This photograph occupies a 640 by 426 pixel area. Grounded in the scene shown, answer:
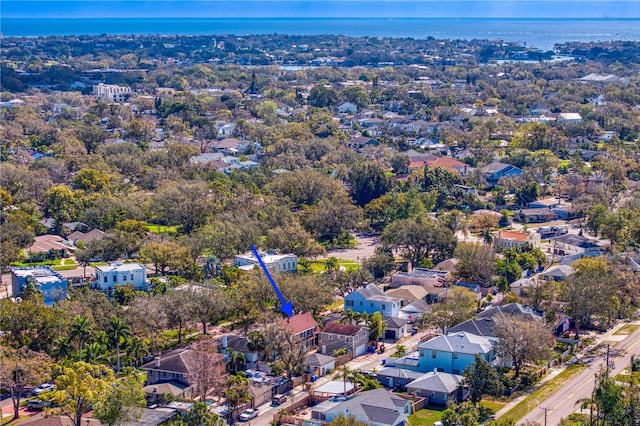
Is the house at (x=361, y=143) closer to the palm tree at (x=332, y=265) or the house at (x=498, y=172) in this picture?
the house at (x=498, y=172)

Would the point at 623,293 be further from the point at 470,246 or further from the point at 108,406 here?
the point at 108,406

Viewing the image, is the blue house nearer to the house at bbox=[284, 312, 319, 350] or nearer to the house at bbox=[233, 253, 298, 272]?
the house at bbox=[284, 312, 319, 350]

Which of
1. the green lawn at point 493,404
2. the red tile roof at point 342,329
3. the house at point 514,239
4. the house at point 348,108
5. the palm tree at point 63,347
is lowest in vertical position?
the house at point 348,108

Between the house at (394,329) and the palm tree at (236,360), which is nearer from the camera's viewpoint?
the palm tree at (236,360)

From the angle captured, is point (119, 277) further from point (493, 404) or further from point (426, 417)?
point (493, 404)

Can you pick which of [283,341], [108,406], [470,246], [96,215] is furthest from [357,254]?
[108,406]

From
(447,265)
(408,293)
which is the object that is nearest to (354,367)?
(408,293)

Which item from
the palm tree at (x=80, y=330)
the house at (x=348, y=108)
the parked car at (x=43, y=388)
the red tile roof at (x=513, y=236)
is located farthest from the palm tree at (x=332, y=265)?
the house at (x=348, y=108)
